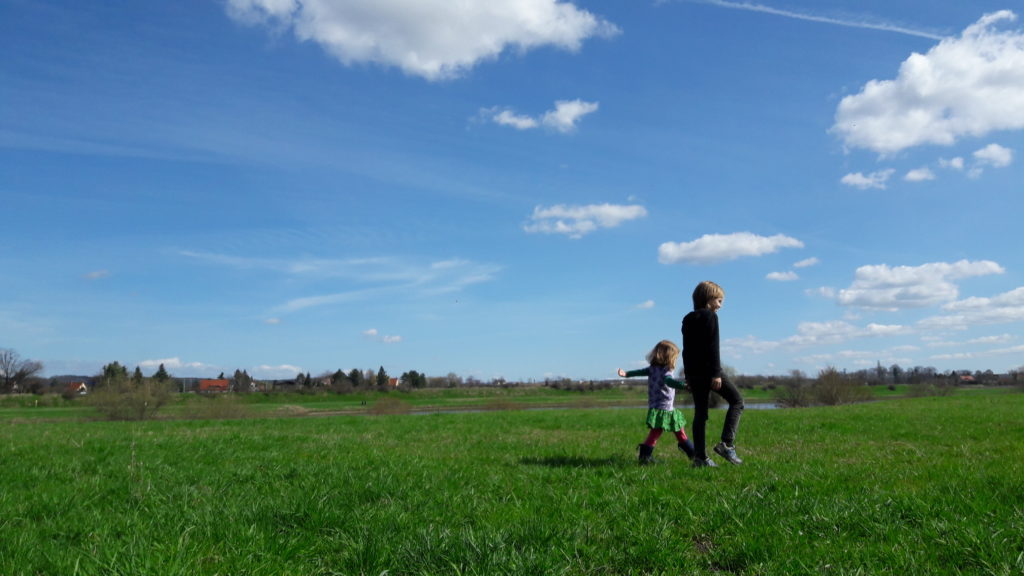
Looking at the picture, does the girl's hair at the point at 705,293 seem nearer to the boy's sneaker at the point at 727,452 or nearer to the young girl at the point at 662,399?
the young girl at the point at 662,399

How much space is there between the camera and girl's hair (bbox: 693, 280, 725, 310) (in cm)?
799

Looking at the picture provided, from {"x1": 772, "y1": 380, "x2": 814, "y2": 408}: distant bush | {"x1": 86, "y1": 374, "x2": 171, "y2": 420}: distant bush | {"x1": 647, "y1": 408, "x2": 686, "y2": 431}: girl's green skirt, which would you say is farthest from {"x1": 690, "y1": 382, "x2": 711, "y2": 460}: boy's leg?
{"x1": 772, "y1": 380, "x2": 814, "y2": 408}: distant bush

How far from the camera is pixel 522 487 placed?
21.2 ft

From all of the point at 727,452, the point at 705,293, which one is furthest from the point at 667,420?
the point at 705,293

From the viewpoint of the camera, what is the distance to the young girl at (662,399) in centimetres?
823

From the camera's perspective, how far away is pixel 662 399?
8.45m

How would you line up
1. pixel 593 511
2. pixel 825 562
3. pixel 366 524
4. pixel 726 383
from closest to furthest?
1. pixel 825 562
2. pixel 366 524
3. pixel 593 511
4. pixel 726 383

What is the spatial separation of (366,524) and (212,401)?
44.1 meters

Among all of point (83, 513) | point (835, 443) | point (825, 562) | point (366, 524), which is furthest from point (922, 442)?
point (83, 513)

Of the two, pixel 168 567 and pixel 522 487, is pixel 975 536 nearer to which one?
pixel 522 487

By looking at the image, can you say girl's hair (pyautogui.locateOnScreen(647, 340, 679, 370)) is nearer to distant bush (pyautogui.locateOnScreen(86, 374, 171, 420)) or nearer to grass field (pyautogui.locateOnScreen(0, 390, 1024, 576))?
grass field (pyautogui.locateOnScreen(0, 390, 1024, 576))

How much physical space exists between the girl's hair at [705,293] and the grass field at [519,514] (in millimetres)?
1942

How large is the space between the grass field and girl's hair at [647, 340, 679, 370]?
1287 millimetres

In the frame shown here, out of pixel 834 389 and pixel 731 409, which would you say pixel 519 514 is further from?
pixel 834 389
